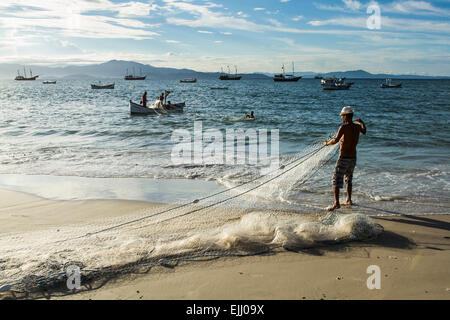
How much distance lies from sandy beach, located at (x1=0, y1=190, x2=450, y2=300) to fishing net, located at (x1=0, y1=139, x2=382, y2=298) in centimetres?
18

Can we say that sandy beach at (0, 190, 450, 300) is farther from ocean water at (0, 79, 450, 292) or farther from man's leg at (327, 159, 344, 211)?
man's leg at (327, 159, 344, 211)

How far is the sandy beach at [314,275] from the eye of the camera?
3.57 m

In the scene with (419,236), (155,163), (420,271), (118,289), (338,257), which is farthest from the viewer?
(155,163)

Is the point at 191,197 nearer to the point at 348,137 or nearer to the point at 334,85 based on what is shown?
the point at 348,137

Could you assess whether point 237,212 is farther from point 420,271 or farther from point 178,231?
point 420,271

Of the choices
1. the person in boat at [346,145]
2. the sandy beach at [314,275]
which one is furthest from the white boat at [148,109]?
the person in boat at [346,145]

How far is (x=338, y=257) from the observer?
4363mm

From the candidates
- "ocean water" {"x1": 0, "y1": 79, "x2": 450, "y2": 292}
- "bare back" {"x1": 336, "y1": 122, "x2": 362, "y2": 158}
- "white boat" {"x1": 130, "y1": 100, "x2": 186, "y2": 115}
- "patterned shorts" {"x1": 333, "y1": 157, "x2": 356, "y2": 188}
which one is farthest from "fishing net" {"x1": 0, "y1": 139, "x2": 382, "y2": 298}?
"white boat" {"x1": 130, "y1": 100, "x2": 186, "y2": 115}

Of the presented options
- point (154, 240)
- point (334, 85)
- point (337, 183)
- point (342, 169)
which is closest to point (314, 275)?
point (154, 240)

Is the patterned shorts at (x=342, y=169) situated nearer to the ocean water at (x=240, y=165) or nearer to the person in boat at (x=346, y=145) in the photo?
the person in boat at (x=346, y=145)

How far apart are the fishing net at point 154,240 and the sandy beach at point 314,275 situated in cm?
18

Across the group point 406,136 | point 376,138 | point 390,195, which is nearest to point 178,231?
point 390,195

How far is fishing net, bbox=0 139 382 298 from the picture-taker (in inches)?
153
